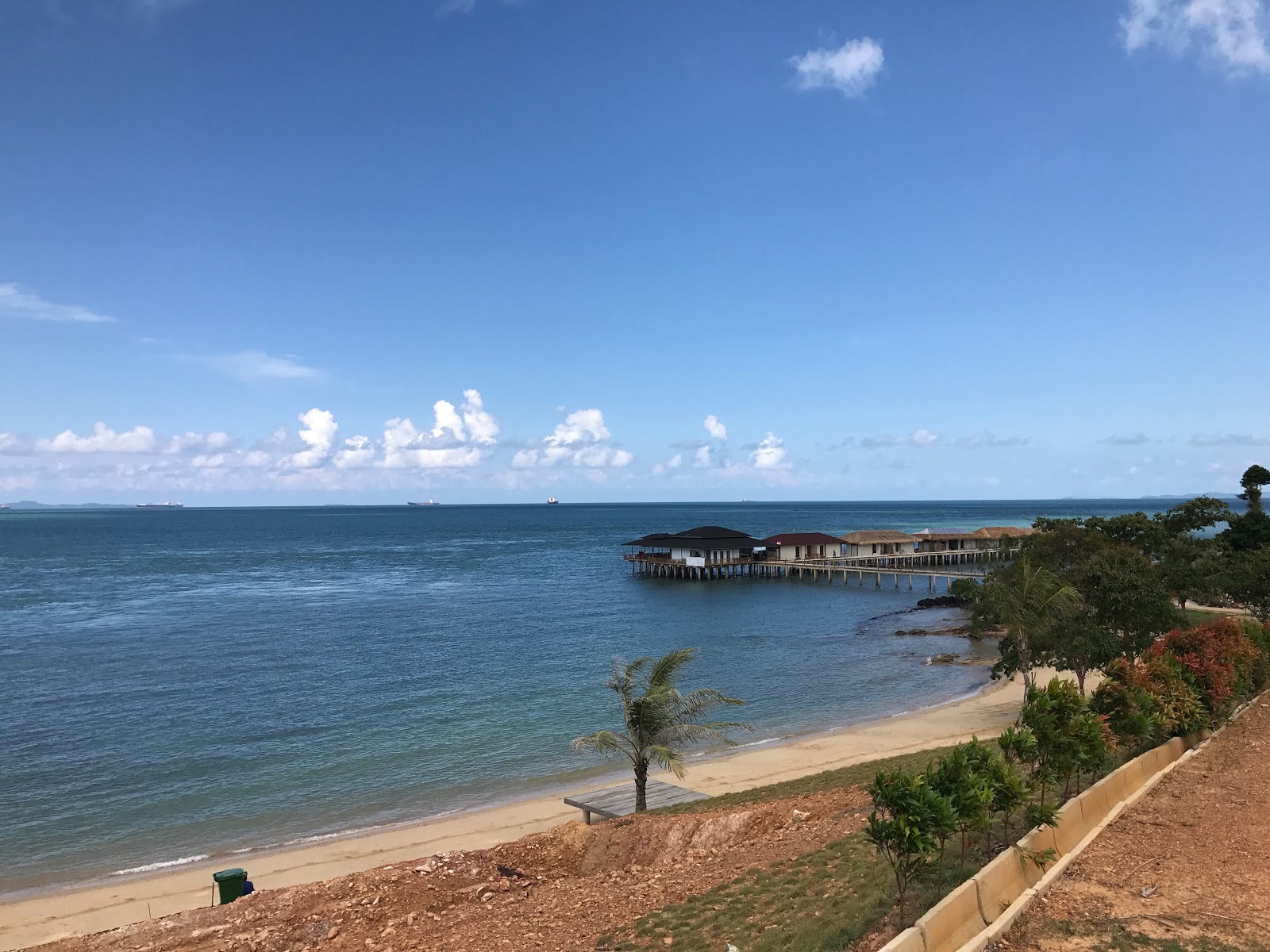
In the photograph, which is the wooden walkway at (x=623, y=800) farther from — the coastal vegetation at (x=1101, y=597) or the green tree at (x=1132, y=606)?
→ the green tree at (x=1132, y=606)

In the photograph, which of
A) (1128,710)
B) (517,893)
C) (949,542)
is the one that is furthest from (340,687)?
(949,542)

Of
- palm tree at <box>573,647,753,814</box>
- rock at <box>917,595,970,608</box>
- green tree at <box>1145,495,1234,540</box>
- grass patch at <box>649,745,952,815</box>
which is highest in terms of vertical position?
green tree at <box>1145,495,1234,540</box>

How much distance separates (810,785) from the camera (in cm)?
1861

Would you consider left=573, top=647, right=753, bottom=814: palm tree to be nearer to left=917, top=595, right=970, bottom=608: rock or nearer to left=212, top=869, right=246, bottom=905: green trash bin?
left=212, top=869, right=246, bottom=905: green trash bin

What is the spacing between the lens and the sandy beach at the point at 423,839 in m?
16.3

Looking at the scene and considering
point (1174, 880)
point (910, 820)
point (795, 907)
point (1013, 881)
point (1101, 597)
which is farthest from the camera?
point (1101, 597)

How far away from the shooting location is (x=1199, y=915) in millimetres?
8359

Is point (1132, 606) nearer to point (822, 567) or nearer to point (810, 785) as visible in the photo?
point (810, 785)

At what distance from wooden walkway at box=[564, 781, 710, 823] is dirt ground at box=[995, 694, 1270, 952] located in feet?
31.9

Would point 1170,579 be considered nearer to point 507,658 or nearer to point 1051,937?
point 507,658

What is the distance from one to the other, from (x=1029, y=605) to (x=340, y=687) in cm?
2807

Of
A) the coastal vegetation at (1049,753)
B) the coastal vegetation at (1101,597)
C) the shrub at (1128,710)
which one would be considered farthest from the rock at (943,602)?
the shrub at (1128,710)

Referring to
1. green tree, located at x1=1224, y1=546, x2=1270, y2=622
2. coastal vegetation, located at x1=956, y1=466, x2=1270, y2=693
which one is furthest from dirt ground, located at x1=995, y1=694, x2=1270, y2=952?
green tree, located at x1=1224, y1=546, x2=1270, y2=622

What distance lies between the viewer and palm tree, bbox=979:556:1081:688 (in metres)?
25.1
